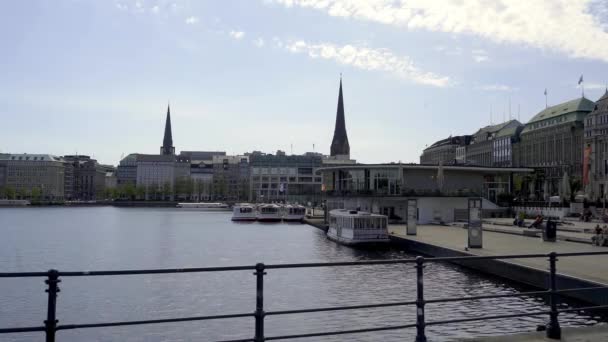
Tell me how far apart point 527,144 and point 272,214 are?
3305 inches

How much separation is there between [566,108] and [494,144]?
3558 cm

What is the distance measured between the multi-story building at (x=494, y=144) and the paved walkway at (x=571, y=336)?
164 metres

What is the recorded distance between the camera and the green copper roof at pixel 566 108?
134 m

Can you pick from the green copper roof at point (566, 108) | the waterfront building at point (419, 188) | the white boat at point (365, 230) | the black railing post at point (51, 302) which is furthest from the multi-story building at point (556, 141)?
the black railing post at point (51, 302)

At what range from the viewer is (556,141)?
14112cm

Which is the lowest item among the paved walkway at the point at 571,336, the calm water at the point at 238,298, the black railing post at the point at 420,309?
the calm water at the point at 238,298

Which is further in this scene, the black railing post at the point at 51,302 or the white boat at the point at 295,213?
the white boat at the point at 295,213

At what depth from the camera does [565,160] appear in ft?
449

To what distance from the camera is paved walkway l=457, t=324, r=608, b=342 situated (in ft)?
27.6

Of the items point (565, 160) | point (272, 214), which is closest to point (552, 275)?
point (272, 214)

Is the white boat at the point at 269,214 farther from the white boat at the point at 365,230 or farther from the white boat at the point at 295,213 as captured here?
the white boat at the point at 365,230

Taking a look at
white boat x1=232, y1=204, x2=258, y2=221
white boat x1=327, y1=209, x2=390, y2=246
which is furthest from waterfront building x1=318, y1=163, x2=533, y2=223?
white boat x1=232, y1=204, x2=258, y2=221

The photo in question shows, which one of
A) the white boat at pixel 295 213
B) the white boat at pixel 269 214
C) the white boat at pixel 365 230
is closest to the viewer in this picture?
the white boat at pixel 365 230

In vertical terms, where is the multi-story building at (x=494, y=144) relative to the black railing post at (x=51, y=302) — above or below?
above
